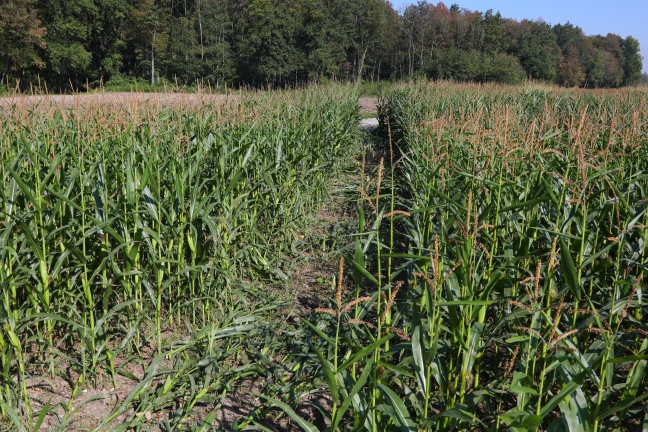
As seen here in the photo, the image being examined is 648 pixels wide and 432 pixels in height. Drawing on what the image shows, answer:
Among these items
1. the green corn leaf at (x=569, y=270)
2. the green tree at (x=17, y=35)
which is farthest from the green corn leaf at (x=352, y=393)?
the green tree at (x=17, y=35)

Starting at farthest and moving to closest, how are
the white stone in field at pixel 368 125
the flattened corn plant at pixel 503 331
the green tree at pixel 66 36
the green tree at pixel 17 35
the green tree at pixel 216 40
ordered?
the green tree at pixel 216 40 < the green tree at pixel 66 36 < the green tree at pixel 17 35 < the white stone in field at pixel 368 125 < the flattened corn plant at pixel 503 331

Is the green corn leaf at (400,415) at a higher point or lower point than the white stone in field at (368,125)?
lower

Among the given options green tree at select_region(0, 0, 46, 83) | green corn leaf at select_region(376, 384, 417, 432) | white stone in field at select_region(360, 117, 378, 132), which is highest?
green tree at select_region(0, 0, 46, 83)

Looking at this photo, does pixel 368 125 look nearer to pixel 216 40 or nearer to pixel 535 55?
pixel 216 40

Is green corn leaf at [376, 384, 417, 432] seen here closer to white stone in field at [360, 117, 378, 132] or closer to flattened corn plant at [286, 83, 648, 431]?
flattened corn plant at [286, 83, 648, 431]

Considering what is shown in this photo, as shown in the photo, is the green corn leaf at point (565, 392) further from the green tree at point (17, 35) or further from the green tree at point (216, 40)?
the green tree at point (216, 40)

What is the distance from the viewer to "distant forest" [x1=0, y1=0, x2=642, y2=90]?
35.2 metres

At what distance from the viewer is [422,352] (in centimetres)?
220

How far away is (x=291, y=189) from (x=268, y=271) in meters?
1.44

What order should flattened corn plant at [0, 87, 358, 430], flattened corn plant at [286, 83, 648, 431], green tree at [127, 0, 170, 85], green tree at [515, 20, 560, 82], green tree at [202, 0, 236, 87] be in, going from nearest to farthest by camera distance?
flattened corn plant at [286, 83, 648, 431]
flattened corn plant at [0, 87, 358, 430]
green tree at [127, 0, 170, 85]
green tree at [202, 0, 236, 87]
green tree at [515, 20, 560, 82]

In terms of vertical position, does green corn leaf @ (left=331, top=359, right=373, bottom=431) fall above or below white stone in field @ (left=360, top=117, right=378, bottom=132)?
below

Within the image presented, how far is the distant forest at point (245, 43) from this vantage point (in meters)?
35.2

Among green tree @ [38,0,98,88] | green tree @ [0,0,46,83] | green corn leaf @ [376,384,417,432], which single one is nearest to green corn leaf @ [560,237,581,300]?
green corn leaf @ [376,384,417,432]

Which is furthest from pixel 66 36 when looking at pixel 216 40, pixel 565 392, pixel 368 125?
pixel 565 392
